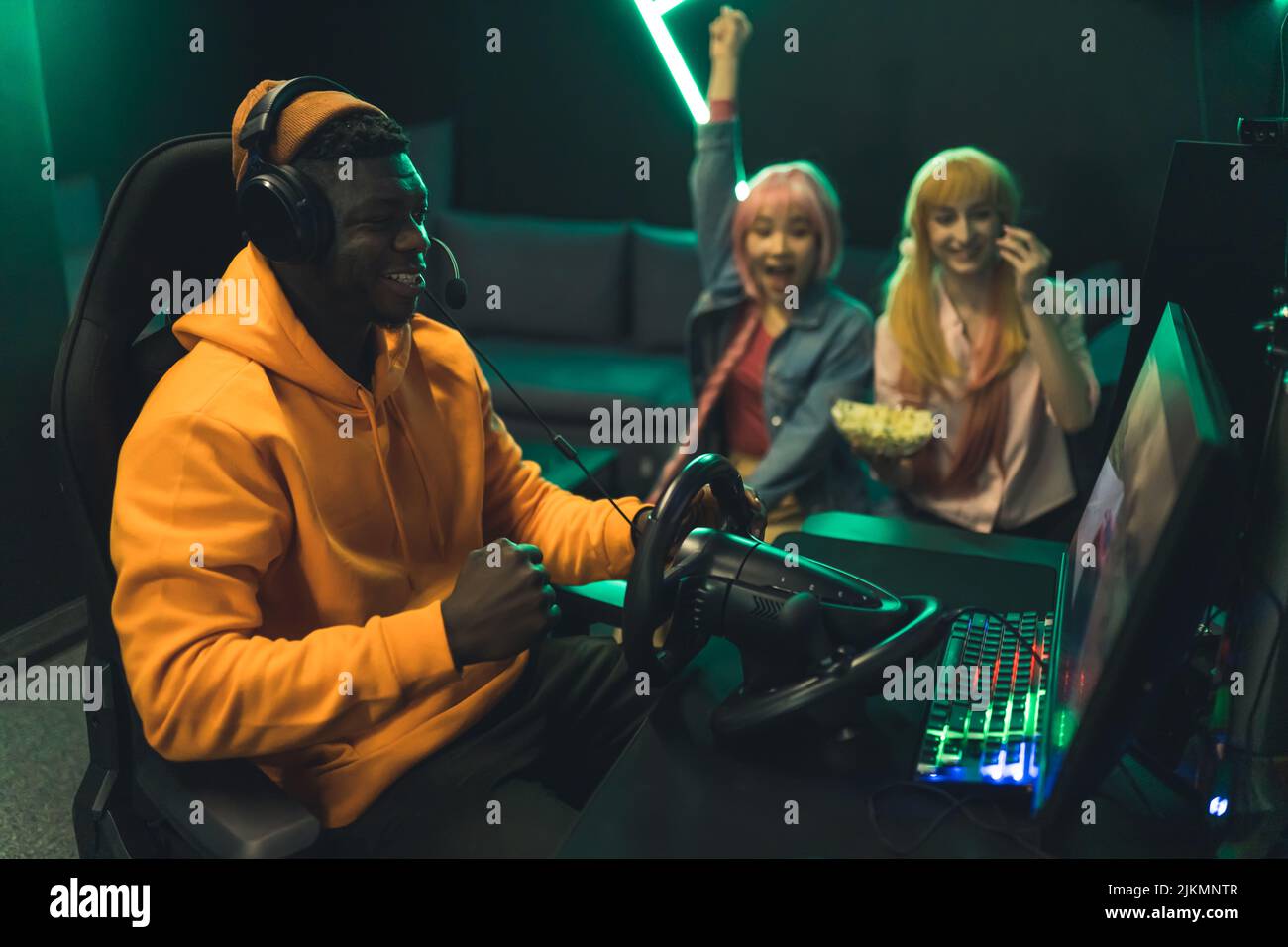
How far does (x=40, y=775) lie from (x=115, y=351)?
1.40 m

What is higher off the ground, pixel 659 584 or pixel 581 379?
pixel 581 379

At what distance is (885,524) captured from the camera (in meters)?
1.73

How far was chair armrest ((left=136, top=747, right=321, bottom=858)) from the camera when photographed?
1013 millimetres

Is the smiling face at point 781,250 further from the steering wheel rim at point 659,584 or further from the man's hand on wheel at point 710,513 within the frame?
the steering wheel rim at point 659,584

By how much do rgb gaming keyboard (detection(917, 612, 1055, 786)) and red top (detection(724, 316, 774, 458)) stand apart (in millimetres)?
1175

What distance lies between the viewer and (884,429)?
2018 mm

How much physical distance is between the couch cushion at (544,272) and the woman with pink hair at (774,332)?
1336mm

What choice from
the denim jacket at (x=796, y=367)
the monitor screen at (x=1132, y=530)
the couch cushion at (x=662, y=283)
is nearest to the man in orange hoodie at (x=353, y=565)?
the monitor screen at (x=1132, y=530)

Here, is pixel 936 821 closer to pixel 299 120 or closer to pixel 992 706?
pixel 992 706

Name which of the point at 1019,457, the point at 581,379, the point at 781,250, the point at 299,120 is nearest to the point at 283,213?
the point at 299,120
